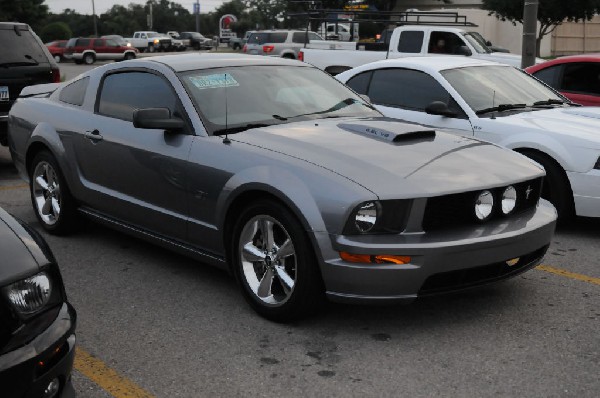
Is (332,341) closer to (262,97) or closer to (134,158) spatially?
(262,97)

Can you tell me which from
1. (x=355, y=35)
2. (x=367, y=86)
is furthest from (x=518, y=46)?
(x=367, y=86)

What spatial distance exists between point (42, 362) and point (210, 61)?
10.7 feet

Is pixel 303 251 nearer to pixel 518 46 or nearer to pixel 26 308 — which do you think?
pixel 26 308

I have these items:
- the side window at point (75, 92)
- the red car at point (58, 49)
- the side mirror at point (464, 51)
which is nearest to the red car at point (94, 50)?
the red car at point (58, 49)

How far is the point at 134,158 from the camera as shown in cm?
546

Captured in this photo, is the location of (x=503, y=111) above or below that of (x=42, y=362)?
above

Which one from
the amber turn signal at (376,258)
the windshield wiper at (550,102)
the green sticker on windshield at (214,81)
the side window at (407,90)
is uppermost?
the green sticker on windshield at (214,81)

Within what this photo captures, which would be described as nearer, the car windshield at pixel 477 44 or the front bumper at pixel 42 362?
the front bumper at pixel 42 362

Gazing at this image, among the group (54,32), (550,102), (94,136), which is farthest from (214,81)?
(54,32)

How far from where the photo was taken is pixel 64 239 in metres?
6.48

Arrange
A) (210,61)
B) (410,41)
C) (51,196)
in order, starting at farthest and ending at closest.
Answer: (410,41)
(51,196)
(210,61)

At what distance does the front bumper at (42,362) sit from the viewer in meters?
2.72

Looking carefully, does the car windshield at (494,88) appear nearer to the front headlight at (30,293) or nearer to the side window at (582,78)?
the side window at (582,78)

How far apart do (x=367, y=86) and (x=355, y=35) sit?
1676cm
